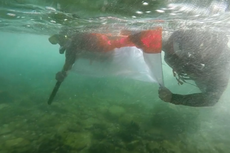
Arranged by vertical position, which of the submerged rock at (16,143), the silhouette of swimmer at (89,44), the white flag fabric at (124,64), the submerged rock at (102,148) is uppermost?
the silhouette of swimmer at (89,44)

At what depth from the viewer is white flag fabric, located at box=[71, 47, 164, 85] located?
7.09 metres

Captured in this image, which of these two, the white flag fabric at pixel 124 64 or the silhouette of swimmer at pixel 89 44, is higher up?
the silhouette of swimmer at pixel 89 44

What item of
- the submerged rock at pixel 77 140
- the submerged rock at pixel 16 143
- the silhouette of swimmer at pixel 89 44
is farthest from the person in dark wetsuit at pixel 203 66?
the submerged rock at pixel 16 143

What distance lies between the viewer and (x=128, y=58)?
857cm

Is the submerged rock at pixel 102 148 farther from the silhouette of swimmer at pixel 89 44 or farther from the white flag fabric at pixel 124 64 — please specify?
the silhouette of swimmer at pixel 89 44

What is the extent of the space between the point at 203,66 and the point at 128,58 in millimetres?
4352

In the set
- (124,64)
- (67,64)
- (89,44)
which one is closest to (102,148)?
(124,64)

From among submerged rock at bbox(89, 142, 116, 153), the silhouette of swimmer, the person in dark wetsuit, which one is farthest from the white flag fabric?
submerged rock at bbox(89, 142, 116, 153)

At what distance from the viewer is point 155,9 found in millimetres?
6949

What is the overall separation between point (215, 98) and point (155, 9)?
4.60 m

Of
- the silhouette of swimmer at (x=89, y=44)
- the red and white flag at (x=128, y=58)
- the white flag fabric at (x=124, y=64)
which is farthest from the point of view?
the silhouette of swimmer at (x=89, y=44)

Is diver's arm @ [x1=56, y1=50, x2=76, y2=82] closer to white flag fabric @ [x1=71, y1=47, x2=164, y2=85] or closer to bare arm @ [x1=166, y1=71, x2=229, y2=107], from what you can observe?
white flag fabric @ [x1=71, y1=47, x2=164, y2=85]

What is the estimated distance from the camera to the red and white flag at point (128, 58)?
6.72 metres

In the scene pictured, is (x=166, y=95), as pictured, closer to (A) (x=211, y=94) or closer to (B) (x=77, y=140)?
(A) (x=211, y=94)
